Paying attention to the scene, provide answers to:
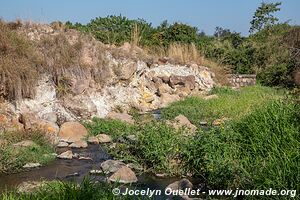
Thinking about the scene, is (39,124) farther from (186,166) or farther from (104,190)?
(104,190)

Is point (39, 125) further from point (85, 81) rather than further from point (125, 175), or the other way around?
point (125, 175)

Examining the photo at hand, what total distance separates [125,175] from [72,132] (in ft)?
12.0

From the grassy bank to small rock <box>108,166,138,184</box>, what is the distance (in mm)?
570

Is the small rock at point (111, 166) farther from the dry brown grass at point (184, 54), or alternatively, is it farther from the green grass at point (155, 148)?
the dry brown grass at point (184, 54)

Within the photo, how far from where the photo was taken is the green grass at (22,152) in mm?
7633

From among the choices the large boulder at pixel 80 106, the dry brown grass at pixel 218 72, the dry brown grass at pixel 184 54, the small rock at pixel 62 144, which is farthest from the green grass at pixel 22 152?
the dry brown grass at pixel 218 72

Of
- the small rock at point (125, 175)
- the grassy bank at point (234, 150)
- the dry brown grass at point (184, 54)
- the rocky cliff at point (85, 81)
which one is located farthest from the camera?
the dry brown grass at point (184, 54)

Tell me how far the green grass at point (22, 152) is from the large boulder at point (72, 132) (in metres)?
0.92

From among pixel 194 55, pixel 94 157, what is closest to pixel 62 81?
pixel 94 157

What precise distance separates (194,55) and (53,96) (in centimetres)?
891

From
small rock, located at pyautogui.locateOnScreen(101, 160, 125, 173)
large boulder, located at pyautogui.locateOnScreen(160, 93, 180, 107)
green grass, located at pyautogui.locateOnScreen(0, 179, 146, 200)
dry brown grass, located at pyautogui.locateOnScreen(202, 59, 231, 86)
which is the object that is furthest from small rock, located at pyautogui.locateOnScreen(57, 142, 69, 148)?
dry brown grass, located at pyautogui.locateOnScreen(202, 59, 231, 86)

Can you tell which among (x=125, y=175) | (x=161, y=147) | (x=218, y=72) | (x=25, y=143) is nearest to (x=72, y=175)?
(x=125, y=175)

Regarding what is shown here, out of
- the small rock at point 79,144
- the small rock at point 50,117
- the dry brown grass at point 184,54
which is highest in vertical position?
the dry brown grass at point 184,54

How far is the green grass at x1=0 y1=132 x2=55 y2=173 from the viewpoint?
25.0 ft
